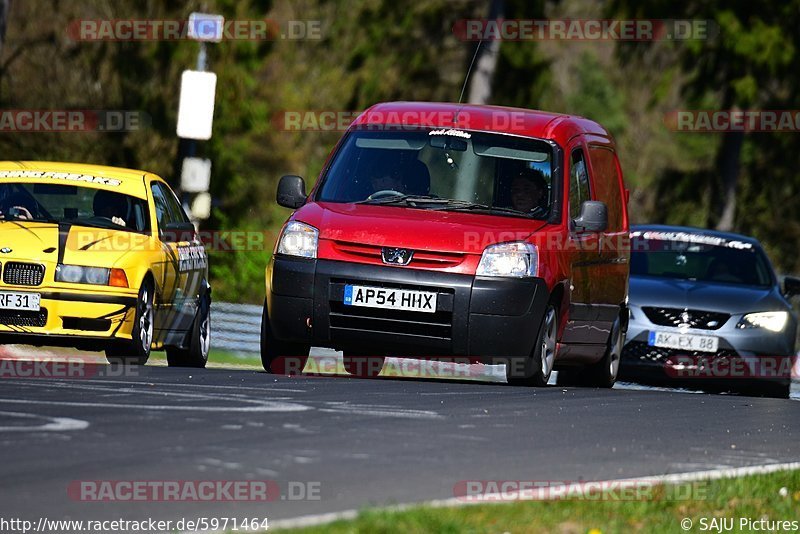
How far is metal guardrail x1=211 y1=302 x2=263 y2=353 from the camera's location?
24234 millimetres

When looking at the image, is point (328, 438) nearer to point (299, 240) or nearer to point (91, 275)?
point (299, 240)

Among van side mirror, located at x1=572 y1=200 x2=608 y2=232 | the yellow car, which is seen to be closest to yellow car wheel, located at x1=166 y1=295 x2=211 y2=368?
the yellow car

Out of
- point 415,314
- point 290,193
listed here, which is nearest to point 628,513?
point 415,314

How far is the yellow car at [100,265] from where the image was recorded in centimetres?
1360

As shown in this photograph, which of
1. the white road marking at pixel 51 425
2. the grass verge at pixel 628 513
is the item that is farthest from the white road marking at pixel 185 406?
the grass verge at pixel 628 513

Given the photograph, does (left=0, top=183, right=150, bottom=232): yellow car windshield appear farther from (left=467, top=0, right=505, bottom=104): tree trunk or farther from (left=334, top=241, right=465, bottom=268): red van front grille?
(left=467, top=0, right=505, bottom=104): tree trunk

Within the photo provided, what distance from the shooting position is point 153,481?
6980 mm

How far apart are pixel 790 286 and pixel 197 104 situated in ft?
26.2

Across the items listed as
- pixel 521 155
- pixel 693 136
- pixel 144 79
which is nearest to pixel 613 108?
pixel 693 136

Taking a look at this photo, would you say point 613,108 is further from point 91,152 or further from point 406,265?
point 406,265

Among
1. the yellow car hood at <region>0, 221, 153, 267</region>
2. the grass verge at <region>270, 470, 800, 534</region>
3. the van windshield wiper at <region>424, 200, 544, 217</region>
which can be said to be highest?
the van windshield wiper at <region>424, 200, 544, 217</region>

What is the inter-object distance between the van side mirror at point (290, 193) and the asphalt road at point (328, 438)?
1.45m

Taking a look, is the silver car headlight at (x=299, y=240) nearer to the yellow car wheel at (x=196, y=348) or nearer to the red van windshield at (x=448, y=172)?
the red van windshield at (x=448, y=172)

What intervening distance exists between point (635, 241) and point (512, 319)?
6594 mm
